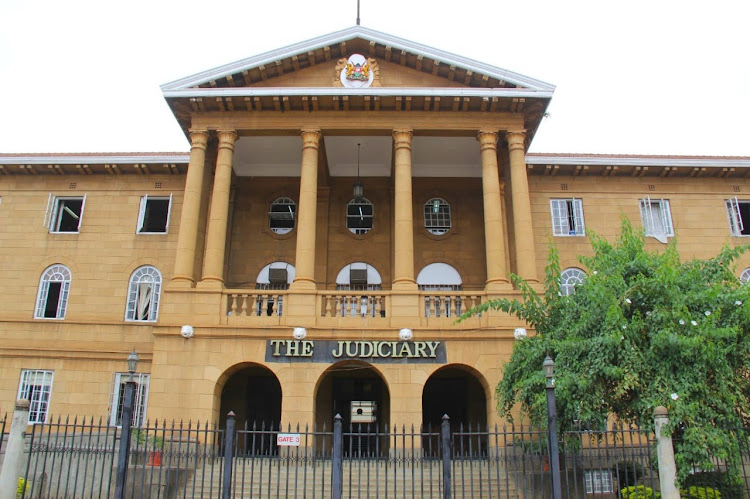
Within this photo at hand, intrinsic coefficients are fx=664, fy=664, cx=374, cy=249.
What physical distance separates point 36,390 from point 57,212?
6.69 m

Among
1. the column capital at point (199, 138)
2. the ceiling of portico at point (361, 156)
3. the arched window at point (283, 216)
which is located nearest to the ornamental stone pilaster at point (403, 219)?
the ceiling of portico at point (361, 156)

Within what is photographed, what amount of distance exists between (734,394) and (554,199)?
41.9 feet

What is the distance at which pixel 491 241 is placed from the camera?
20.0 m

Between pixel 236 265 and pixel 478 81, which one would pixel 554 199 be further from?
pixel 236 265

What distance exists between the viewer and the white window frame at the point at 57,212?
24.5m

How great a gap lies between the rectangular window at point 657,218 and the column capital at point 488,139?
715 cm

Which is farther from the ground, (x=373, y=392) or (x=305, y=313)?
(x=305, y=313)

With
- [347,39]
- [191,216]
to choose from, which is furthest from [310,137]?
[191,216]

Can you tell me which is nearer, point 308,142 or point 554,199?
point 308,142

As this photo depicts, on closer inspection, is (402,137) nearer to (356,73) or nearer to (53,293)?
(356,73)

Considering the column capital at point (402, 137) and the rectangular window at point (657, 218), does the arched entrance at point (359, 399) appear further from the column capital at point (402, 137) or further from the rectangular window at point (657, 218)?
the rectangular window at point (657, 218)

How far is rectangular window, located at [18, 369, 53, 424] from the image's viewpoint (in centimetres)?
2195

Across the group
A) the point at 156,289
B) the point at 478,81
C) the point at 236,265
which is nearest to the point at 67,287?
the point at 156,289

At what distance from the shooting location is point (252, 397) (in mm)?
23156
